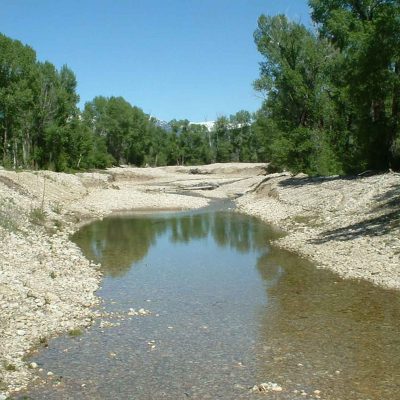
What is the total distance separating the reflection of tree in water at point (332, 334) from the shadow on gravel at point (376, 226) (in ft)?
16.1

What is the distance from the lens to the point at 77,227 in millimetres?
32031

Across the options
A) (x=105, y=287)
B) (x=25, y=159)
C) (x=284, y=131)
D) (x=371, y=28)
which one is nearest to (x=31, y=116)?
(x=25, y=159)

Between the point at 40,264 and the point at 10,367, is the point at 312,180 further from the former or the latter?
the point at 10,367

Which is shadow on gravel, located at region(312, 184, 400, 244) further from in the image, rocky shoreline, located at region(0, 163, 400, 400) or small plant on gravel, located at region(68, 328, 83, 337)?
small plant on gravel, located at region(68, 328, 83, 337)

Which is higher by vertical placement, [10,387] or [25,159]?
[25,159]

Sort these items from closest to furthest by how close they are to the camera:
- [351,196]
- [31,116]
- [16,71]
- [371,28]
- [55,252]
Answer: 1. [55,252]
2. [351,196]
3. [371,28]
4. [16,71]
5. [31,116]

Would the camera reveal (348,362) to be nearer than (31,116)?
Yes

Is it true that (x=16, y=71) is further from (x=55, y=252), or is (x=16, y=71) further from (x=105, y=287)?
(x=105, y=287)

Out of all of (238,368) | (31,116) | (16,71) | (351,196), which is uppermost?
(16,71)

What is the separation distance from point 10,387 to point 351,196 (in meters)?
26.0

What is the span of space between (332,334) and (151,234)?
19.1 metres

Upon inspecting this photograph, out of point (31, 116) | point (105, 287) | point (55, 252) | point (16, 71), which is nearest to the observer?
point (105, 287)

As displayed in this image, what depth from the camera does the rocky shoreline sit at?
42.1 ft

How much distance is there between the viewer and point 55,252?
2095 cm
